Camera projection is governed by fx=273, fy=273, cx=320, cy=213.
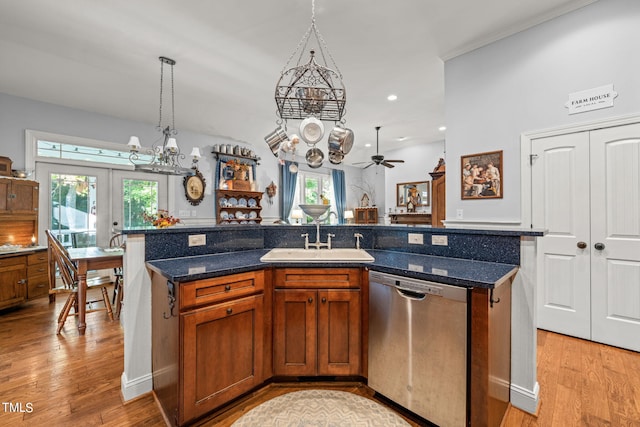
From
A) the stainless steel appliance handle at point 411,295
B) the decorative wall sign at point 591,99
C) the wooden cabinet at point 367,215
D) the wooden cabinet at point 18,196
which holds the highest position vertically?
the decorative wall sign at point 591,99

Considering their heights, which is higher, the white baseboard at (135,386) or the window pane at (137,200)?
the window pane at (137,200)

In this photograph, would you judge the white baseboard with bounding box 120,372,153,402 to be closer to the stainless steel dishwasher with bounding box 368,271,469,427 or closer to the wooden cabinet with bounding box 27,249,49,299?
the stainless steel dishwasher with bounding box 368,271,469,427

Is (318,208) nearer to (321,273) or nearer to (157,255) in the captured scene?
(321,273)

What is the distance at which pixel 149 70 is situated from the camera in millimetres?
3281

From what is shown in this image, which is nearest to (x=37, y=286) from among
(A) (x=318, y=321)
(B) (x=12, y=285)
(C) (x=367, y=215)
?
(B) (x=12, y=285)

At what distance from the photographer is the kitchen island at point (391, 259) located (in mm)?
1304

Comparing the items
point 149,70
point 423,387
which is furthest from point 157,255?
point 149,70

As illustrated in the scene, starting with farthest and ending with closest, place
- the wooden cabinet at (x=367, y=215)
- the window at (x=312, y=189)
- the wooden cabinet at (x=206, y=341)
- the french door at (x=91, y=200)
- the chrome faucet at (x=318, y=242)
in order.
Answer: the wooden cabinet at (x=367, y=215), the window at (x=312, y=189), the french door at (x=91, y=200), the chrome faucet at (x=318, y=242), the wooden cabinet at (x=206, y=341)

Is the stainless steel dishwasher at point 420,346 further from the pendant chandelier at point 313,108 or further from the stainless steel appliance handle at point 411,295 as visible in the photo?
the pendant chandelier at point 313,108

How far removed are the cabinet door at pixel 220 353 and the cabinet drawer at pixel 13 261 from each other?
3.37 metres

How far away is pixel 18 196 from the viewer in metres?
3.50

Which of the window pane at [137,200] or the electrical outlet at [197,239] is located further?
the window pane at [137,200]

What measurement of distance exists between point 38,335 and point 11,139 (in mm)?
2889

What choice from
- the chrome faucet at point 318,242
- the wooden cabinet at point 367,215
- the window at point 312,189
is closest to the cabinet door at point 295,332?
the chrome faucet at point 318,242
